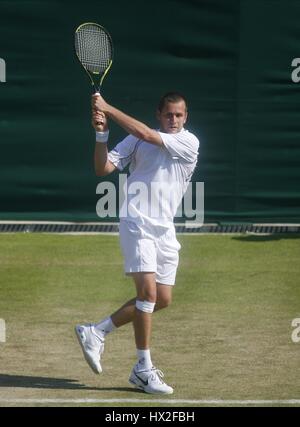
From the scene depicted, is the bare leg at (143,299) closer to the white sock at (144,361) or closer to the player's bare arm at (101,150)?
the white sock at (144,361)

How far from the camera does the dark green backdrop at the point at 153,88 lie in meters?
12.3

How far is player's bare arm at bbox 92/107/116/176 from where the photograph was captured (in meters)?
6.89

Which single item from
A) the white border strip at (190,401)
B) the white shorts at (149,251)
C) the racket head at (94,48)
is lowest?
the white border strip at (190,401)

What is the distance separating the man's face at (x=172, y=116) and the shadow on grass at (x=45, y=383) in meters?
1.52

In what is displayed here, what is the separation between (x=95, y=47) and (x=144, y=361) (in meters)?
2.07

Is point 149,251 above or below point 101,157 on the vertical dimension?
below

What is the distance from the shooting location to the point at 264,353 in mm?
7934

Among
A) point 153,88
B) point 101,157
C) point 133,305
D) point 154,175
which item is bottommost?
point 133,305

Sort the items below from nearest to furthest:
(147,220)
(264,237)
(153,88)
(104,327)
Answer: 1. (147,220)
2. (104,327)
3. (264,237)
4. (153,88)

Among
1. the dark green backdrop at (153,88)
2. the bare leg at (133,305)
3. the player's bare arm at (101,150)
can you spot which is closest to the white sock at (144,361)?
the bare leg at (133,305)

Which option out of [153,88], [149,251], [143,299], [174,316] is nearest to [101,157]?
[149,251]

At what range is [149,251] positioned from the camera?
709 cm

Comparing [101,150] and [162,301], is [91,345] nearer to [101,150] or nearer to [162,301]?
[162,301]

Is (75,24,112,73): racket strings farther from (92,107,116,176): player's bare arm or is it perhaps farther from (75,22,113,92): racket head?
(92,107,116,176): player's bare arm
